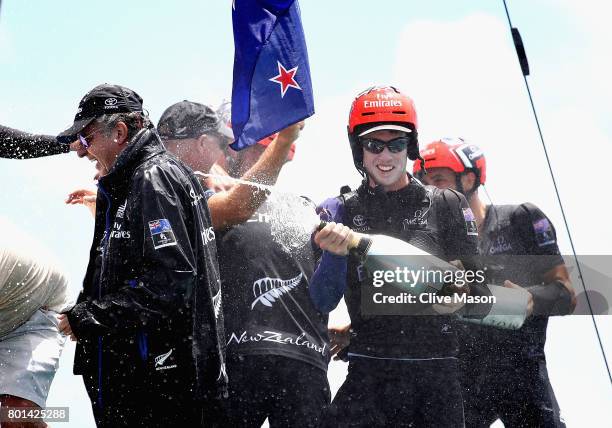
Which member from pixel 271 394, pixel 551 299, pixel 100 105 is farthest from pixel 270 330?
pixel 551 299

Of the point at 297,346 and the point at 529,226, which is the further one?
the point at 529,226

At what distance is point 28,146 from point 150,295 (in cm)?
314

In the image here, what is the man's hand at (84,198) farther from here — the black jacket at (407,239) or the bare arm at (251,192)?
the black jacket at (407,239)

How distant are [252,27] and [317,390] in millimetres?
2222

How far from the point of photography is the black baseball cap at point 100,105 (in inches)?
189

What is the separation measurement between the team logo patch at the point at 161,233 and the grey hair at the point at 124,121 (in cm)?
74

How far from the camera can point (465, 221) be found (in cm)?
552

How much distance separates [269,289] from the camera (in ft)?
17.8

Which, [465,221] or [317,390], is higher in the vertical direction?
[465,221]

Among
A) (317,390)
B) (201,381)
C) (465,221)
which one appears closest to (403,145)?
(465,221)

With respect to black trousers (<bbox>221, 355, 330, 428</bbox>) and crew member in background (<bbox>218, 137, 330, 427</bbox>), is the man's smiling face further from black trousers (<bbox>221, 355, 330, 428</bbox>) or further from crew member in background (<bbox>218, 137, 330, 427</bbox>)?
black trousers (<bbox>221, 355, 330, 428</bbox>)

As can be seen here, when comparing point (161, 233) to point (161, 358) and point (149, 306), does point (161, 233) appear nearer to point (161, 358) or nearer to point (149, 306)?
point (149, 306)

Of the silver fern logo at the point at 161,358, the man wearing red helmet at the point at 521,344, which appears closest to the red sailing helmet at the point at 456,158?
the man wearing red helmet at the point at 521,344

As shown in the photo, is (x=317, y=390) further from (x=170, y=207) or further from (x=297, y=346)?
(x=170, y=207)
